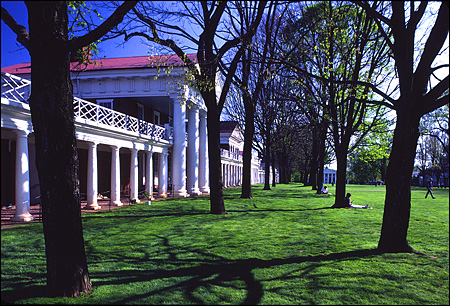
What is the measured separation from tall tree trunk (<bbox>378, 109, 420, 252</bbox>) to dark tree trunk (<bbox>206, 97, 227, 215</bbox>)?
7.76m

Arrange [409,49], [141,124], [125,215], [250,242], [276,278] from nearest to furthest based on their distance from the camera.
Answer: [276,278]
[409,49]
[250,242]
[125,215]
[141,124]

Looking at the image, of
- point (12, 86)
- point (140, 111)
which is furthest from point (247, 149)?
point (12, 86)

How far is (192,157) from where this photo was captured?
25.9 meters

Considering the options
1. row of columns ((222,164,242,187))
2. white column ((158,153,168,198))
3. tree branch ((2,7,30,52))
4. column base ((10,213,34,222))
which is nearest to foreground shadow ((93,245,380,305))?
tree branch ((2,7,30,52))

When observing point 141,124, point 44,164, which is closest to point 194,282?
point 44,164

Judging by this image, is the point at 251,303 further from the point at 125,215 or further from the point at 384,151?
the point at 384,151

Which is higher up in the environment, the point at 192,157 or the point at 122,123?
the point at 122,123

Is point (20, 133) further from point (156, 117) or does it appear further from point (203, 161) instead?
point (156, 117)

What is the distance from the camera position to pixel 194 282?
5.28m

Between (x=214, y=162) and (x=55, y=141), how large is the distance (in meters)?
9.92

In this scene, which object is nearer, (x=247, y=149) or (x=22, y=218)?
(x=22, y=218)

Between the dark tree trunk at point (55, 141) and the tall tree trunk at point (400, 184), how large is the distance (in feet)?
21.1

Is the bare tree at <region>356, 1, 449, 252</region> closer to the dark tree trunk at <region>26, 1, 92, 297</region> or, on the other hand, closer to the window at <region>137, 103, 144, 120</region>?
the dark tree trunk at <region>26, 1, 92, 297</region>

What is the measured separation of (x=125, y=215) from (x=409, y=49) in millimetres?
11804
